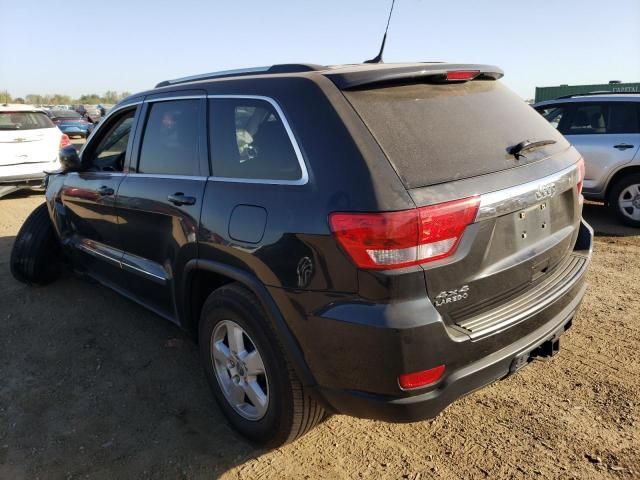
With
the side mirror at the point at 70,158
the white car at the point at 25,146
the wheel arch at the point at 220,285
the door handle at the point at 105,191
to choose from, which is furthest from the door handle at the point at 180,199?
the white car at the point at 25,146

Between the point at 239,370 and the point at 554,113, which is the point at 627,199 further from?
the point at 239,370

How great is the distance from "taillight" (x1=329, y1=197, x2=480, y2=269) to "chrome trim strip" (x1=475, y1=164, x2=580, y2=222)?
139 mm

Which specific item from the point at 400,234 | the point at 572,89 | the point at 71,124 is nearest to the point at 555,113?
the point at 400,234

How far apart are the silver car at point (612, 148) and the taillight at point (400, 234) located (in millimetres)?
5879

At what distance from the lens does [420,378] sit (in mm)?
2025

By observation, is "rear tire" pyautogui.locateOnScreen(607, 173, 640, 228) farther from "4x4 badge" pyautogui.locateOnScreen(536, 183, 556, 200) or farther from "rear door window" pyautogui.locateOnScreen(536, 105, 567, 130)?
"4x4 badge" pyautogui.locateOnScreen(536, 183, 556, 200)

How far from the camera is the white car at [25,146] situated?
8797 millimetres

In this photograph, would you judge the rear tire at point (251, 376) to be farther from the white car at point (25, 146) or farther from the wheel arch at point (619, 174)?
the white car at point (25, 146)

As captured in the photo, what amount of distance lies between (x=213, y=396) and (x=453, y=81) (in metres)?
2.17

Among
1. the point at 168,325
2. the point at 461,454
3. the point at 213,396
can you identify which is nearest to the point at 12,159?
the point at 168,325

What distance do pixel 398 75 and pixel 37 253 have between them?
4.02 m

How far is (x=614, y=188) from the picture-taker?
6.81 metres

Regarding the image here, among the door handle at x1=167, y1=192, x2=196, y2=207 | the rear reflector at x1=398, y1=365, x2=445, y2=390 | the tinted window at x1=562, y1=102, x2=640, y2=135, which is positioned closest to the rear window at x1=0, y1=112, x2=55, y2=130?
the door handle at x1=167, y1=192, x2=196, y2=207

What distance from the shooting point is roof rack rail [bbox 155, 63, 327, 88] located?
251 cm
